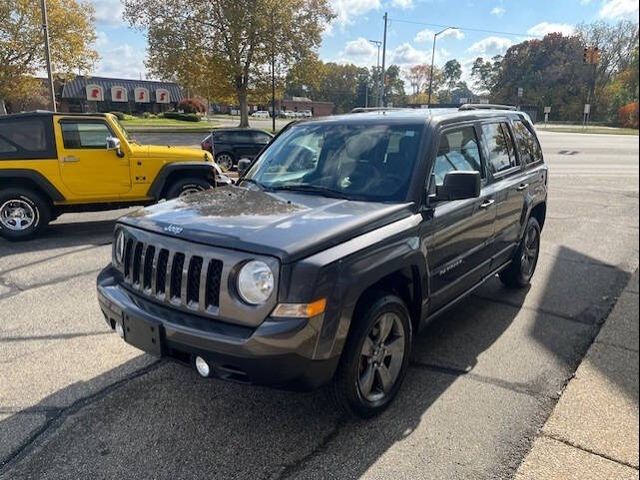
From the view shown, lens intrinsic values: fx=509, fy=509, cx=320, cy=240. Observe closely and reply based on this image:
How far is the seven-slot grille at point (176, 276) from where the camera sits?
9.02 feet

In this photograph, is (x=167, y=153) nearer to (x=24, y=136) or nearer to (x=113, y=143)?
(x=113, y=143)

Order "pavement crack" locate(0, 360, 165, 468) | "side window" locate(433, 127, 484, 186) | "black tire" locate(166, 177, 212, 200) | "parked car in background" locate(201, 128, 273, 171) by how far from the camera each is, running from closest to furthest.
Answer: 1. "pavement crack" locate(0, 360, 165, 468)
2. "side window" locate(433, 127, 484, 186)
3. "black tire" locate(166, 177, 212, 200)
4. "parked car in background" locate(201, 128, 273, 171)

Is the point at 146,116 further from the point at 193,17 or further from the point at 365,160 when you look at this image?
the point at 365,160

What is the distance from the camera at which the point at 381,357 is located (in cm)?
317

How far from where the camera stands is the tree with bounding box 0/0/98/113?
2834cm

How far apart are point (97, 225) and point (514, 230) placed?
6.81m

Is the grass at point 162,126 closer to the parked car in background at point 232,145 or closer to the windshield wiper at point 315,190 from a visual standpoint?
the parked car in background at point 232,145

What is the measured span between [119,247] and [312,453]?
183 centimetres

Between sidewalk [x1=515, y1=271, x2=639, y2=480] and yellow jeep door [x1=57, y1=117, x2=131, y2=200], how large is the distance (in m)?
6.92

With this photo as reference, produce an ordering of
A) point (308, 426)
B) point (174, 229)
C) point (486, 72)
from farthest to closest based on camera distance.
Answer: point (486, 72) → point (308, 426) → point (174, 229)

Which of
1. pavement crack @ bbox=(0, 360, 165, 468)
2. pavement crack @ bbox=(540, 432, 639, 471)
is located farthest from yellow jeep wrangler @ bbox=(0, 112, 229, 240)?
pavement crack @ bbox=(540, 432, 639, 471)

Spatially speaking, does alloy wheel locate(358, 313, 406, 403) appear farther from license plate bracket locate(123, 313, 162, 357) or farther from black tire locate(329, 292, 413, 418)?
license plate bracket locate(123, 313, 162, 357)

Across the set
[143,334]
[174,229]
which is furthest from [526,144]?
[143,334]

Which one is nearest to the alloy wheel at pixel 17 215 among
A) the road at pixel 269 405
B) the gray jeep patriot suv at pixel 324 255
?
the road at pixel 269 405
